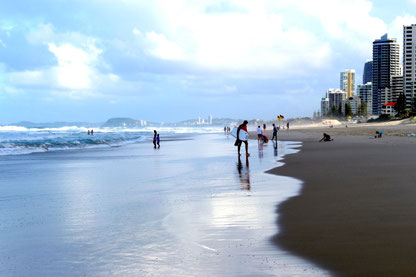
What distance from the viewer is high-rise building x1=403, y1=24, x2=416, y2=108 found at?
18462 centimetres

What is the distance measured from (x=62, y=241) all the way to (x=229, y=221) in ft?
8.87

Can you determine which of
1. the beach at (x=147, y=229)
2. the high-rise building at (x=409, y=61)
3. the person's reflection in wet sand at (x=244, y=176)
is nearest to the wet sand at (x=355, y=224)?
the beach at (x=147, y=229)

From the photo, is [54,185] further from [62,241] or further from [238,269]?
[238,269]

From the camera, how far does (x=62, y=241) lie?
19.0ft

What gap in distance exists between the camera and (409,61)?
616 ft

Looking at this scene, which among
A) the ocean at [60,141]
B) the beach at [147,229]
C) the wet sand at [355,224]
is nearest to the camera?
the wet sand at [355,224]

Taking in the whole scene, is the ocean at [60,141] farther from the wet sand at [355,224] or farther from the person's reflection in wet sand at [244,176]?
the wet sand at [355,224]

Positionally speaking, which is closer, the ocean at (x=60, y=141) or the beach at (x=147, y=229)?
the beach at (x=147, y=229)

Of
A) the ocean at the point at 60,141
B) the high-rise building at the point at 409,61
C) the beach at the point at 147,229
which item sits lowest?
the ocean at the point at 60,141

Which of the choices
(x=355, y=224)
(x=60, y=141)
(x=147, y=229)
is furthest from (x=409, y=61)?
(x=147, y=229)

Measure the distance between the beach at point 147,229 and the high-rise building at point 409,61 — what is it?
196566mm

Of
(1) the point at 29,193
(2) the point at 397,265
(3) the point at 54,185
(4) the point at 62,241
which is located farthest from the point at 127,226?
(3) the point at 54,185

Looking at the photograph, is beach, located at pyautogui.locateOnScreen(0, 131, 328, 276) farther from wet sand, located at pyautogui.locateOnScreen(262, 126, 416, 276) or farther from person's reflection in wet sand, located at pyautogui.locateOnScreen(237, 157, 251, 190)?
wet sand, located at pyautogui.locateOnScreen(262, 126, 416, 276)

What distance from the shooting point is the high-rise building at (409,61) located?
606ft
